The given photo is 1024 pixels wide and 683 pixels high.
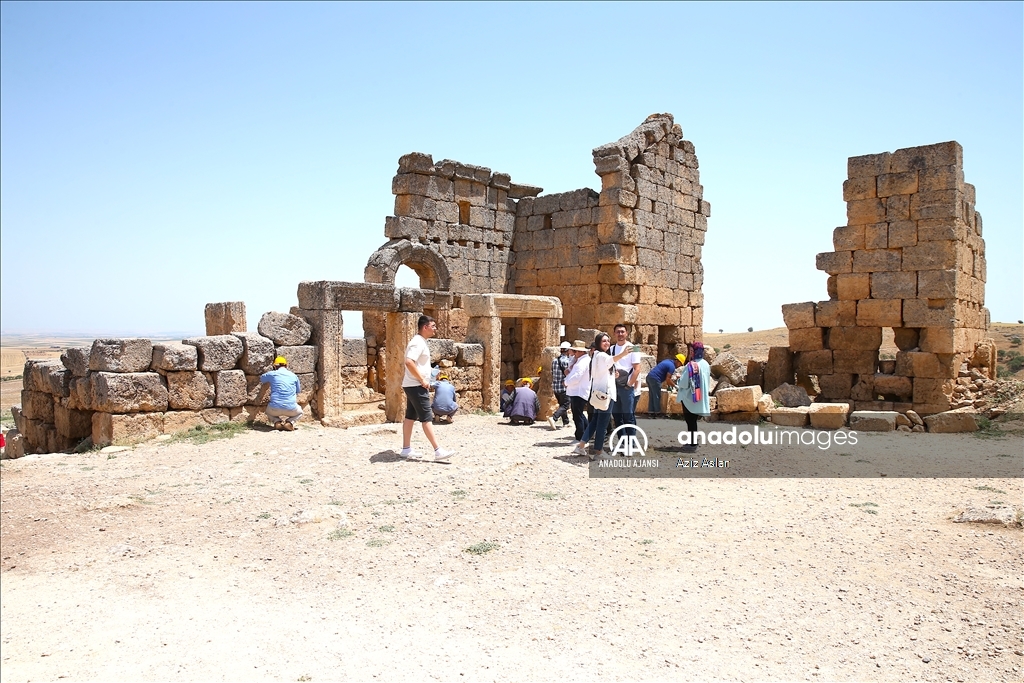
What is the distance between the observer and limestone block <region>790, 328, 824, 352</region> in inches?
573

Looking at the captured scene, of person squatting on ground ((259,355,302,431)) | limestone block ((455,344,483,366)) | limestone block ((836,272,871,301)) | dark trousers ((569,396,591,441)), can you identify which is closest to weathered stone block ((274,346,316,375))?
person squatting on ground ((259,355,302,431))

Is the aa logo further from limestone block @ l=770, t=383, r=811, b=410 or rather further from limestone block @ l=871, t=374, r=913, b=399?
limestone block @ l=871, t=374, r=913, b=399

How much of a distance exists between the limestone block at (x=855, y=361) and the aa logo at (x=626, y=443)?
6704mm

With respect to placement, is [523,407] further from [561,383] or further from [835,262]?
[835,262]

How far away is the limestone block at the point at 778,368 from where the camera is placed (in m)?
14.7

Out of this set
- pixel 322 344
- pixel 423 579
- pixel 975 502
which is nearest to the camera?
pixel 423 579

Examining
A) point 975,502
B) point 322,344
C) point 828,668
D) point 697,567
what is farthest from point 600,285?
point 828,668

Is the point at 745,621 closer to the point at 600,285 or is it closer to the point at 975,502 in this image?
the point at 975,502

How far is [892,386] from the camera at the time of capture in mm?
13570

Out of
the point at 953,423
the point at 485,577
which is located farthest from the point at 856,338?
the point at 485,577

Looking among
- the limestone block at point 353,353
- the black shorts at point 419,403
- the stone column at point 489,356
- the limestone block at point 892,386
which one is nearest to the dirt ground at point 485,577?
the black shorts at point 419,403

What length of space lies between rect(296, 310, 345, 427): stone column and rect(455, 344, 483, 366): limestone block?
2.45 m

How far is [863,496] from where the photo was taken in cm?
719

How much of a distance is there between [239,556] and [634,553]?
2.97m
